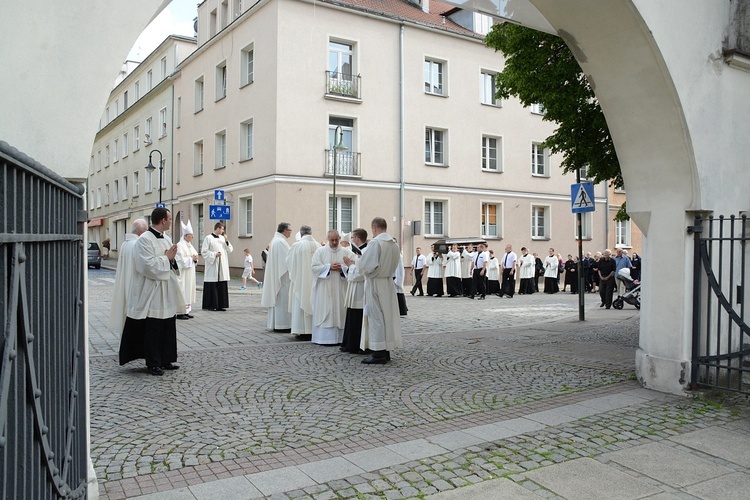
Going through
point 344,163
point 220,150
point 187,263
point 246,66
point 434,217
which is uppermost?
point 246,66

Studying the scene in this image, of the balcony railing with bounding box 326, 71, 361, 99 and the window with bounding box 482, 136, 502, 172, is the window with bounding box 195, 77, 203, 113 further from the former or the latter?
the window with bounding box 482, 136, 502, 172

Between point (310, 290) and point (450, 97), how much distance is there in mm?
19178

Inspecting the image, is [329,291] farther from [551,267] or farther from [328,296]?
[551,267]

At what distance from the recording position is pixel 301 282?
36.6 feet

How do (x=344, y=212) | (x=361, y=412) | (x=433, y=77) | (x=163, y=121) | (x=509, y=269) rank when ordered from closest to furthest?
(x=361, y=412), (x=509, y=269), (x=344, y=212), (x=433, y=77), (x=163, y=121)

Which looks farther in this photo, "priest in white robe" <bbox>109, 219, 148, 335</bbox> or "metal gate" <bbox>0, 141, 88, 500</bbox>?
"priest in white robe" <bbox>109, 219, 148, 335</bbox>

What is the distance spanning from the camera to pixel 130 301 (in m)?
7.49

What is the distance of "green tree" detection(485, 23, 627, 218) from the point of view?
382 inches

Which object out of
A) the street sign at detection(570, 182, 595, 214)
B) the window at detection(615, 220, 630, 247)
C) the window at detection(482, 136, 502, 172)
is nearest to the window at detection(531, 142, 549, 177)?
the window at detection(482, 136, 502, 172)

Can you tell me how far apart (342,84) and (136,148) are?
73.4ft

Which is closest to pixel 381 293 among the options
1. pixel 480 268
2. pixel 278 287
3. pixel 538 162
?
pixel 278 287

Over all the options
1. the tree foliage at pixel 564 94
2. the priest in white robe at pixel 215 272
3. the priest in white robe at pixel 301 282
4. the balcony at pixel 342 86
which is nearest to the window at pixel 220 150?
the balcony at pixel 342 86

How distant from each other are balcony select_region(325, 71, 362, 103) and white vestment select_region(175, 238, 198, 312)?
12.4m

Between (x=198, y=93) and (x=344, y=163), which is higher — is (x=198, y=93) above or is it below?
above
